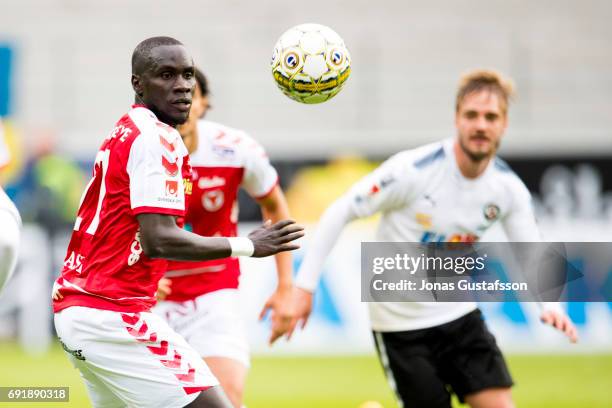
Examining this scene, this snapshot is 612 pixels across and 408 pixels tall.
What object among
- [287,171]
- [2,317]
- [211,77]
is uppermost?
[211,77]

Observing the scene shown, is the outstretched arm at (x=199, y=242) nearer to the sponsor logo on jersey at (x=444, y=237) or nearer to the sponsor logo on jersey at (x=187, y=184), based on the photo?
the sponsor logo on jersey at (x=187, y=184)

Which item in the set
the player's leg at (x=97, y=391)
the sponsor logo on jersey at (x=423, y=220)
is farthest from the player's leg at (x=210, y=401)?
the sponsor logo on jersey at (x=423, y=220)

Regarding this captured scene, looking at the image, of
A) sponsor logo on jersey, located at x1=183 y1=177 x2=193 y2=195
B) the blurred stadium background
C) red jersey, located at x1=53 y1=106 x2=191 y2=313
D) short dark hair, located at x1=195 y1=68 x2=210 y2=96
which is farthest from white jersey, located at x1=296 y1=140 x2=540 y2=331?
the blurred stadium background

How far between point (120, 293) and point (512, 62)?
13.7m

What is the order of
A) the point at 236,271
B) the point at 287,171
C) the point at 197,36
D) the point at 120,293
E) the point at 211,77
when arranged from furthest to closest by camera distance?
the point at 197,36, the point at 211,77, the point at 287,171, the point at 236,271, the point at 120,293

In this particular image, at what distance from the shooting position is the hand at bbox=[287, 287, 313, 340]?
20.2 feet

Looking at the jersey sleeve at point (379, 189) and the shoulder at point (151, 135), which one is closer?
the shoulder at point (151, 135)

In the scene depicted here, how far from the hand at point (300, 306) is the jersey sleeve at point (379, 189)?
62cm

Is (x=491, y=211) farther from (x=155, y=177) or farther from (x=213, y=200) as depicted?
(x=155, y=177)

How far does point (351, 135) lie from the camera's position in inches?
656

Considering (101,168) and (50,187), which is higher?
(101,168)

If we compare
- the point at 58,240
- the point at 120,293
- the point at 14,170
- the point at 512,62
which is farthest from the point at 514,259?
the point at 512,62

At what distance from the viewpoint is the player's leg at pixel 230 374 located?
19.9 ft

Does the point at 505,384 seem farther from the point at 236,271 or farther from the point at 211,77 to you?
the point at 211,77
